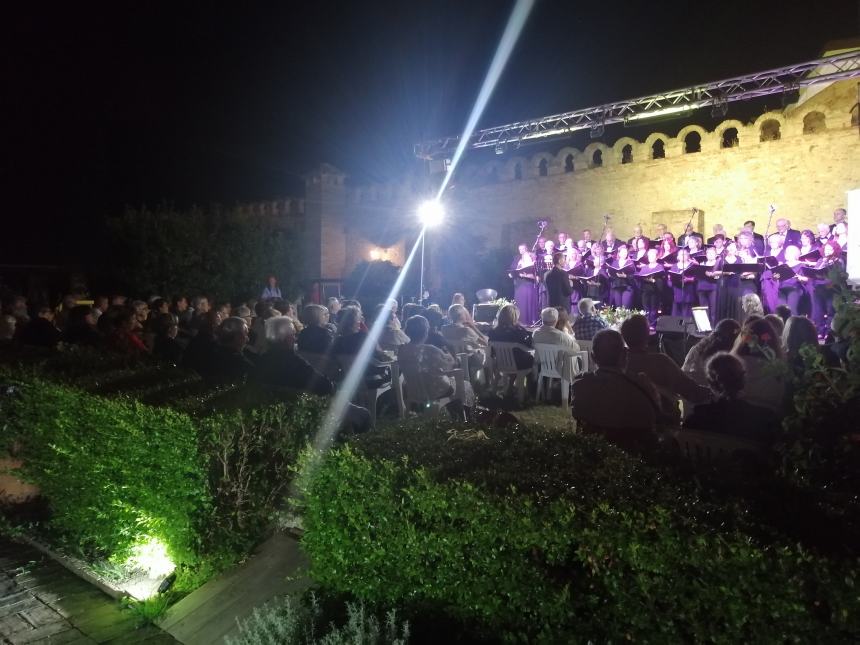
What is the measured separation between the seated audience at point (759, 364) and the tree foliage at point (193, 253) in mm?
15147

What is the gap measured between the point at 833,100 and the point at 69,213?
989 inches

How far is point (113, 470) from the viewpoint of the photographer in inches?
138

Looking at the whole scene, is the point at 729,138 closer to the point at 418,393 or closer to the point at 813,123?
the point at 813,123

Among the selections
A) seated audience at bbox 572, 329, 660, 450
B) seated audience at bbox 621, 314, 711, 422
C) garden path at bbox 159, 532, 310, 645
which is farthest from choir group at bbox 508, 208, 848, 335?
garden path at bbox 159, 532, 310, 645

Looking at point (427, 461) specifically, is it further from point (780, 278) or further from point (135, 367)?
point (780, 278)

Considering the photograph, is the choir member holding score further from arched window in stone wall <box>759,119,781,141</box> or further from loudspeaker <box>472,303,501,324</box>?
arched window in stone wall <box>759,119,781,141</box>

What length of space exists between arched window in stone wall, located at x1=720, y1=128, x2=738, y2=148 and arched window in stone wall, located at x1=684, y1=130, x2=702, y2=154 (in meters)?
0.56

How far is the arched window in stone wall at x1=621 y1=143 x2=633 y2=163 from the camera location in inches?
691

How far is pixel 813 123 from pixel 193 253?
52.4 feet

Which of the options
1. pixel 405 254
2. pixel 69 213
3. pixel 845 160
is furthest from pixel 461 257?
pixel 69 213

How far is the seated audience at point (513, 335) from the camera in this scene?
7.24 m

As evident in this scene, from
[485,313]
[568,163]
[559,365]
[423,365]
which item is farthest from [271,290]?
[423,365]

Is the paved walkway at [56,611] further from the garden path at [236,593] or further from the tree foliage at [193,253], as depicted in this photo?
the tree foliage at [193,253]

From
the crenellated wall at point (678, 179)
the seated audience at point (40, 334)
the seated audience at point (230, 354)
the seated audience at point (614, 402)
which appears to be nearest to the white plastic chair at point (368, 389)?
the seated audience at point (230, 354)
